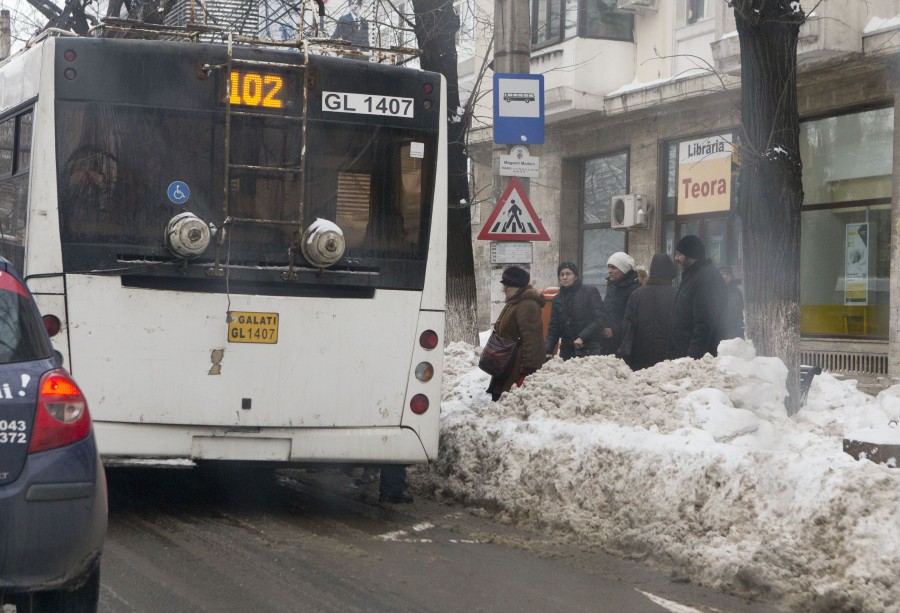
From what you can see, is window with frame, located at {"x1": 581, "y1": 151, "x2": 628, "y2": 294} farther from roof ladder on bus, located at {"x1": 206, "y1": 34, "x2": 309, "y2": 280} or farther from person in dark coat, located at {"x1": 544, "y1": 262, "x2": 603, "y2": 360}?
roof ladder on bus, located at {"x1": 206, "y1": 34, "x2": 309, "y2": 280}

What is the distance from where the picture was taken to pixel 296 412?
26.9ft

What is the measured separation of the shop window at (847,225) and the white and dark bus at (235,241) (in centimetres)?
982

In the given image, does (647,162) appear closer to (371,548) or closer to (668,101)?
(668,101)

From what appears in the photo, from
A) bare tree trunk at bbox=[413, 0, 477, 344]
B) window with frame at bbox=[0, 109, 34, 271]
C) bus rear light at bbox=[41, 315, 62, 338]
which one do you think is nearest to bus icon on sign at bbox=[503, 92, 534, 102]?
bare tree trunk at bbox=[413, 0, 477, 344]

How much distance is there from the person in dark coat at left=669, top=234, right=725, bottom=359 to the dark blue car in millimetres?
6671

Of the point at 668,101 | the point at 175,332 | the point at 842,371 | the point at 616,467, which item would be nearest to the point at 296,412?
the point at 175,332

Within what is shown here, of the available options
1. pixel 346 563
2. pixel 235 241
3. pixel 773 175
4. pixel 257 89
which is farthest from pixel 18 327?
pixel 773 175

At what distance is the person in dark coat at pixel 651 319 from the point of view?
11219 millimetres

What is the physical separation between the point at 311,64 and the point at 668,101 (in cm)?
1300

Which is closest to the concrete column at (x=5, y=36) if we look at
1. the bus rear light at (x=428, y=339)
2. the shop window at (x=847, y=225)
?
the shop window at (x=847, y=225)

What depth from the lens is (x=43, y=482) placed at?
4.51 metres

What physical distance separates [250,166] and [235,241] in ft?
1.60

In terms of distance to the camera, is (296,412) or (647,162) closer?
(296,412)

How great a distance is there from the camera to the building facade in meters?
16.8
